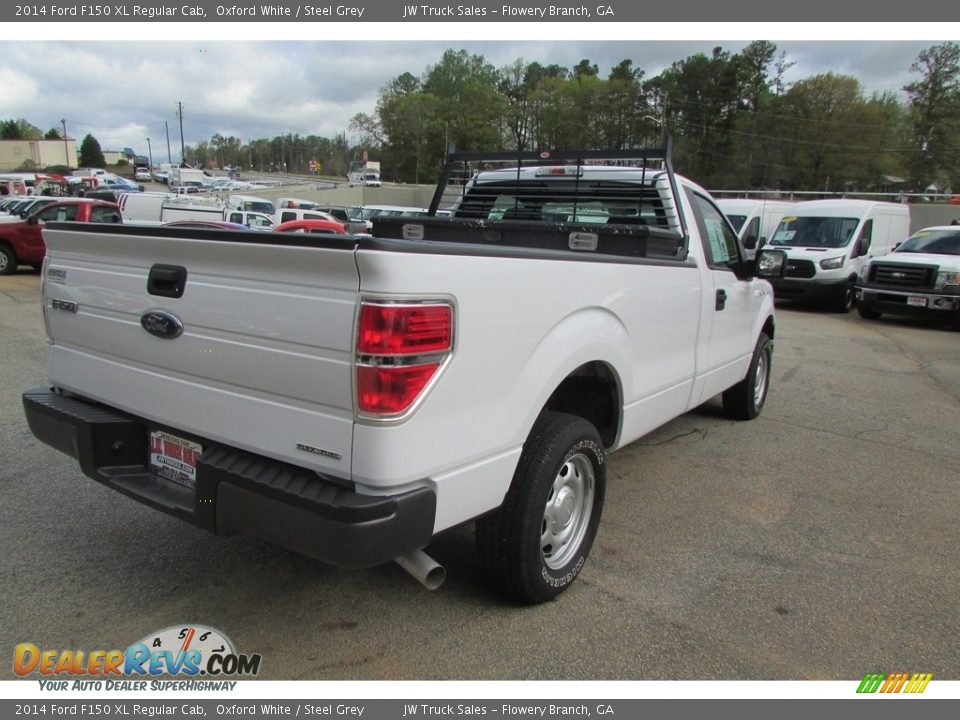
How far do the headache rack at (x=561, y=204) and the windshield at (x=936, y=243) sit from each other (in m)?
12.1

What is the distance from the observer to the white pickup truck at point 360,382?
2.08 m

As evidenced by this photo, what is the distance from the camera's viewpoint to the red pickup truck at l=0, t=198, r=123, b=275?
1541cm

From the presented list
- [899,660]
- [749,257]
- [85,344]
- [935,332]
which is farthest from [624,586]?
[935,332]

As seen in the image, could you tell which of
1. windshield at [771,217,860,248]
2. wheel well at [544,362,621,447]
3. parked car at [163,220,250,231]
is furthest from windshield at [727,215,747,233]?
wheel well at [544,362,621,447]

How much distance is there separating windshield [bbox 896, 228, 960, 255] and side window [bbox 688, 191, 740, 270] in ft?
36.7

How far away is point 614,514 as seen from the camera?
13.0ft

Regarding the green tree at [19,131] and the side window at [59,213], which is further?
the green tree at [19,131]

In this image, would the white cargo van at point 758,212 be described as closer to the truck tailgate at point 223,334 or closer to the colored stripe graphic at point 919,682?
the colored stripe graphic at point 919,682

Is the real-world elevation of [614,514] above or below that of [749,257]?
below

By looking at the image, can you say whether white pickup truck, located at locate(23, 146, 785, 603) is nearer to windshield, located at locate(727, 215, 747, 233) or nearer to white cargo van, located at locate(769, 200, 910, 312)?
white cargo van, located at locate(769, 200, 910, 312)

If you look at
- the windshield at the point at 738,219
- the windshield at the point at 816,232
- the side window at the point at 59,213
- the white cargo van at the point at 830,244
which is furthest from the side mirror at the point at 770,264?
the side window at the point at 59,213

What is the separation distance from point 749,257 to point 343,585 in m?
4.05

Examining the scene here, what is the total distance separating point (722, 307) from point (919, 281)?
34.8 feet

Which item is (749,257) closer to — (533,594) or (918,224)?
(533,594)
